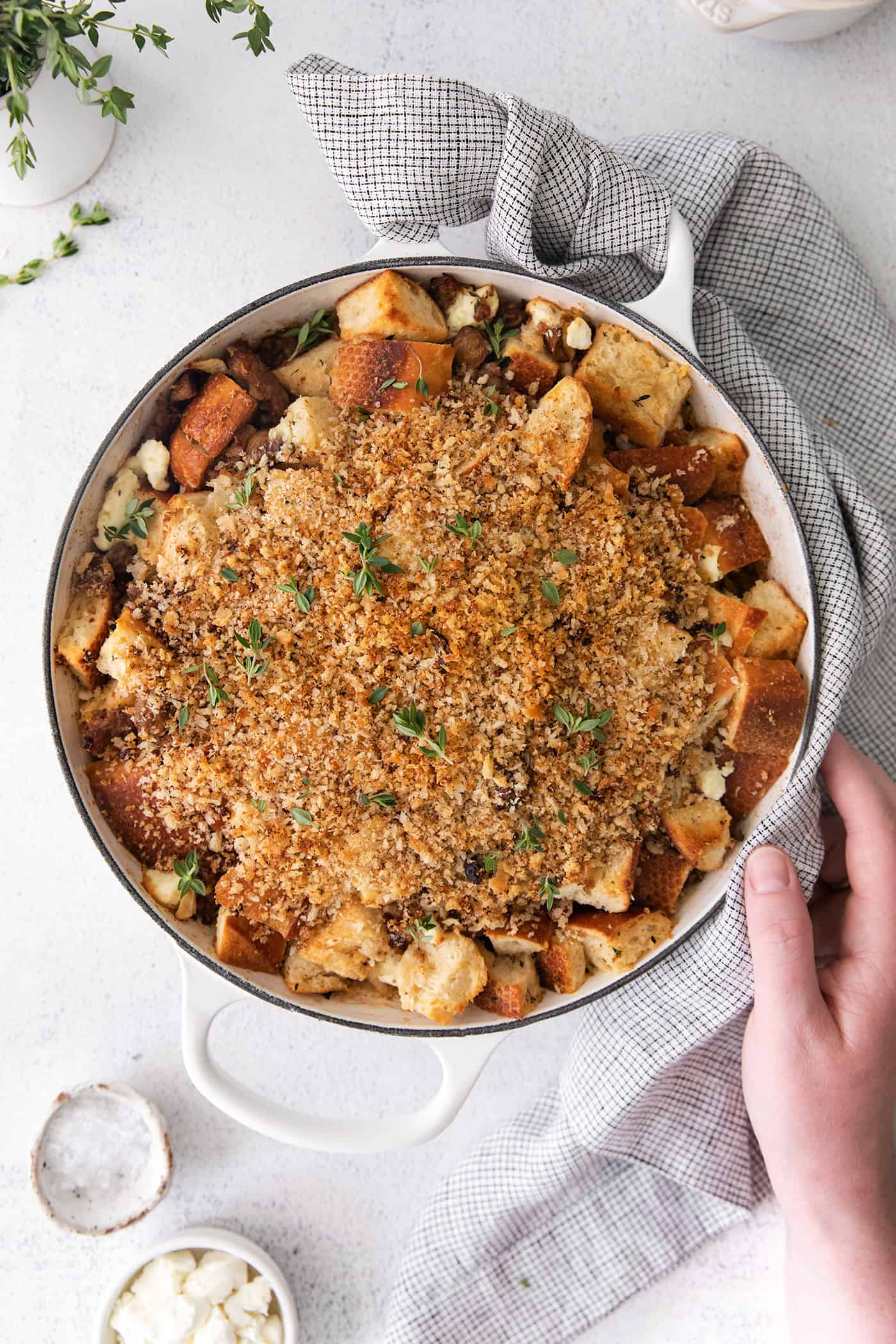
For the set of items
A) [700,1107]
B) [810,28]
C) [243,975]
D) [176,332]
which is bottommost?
[700,1107]

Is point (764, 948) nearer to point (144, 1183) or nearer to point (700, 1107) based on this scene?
point (700, 1107)

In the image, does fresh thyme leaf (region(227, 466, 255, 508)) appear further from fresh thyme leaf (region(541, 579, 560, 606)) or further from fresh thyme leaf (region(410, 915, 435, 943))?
fresh thyme leaf (region(410, 915, 435, 943))

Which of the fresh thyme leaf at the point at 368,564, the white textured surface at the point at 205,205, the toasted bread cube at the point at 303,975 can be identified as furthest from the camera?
the white textured surface at the point at 205,205

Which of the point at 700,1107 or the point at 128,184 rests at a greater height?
→ the point at 128,184

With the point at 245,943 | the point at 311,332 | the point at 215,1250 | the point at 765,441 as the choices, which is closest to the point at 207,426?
the point at 311,332

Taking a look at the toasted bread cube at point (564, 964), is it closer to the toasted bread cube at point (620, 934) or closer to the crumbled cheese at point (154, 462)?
the toasted bread cube at point (620, 934)

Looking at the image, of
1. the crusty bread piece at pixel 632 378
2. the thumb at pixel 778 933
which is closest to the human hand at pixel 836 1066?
the thumb at pixel 778 933

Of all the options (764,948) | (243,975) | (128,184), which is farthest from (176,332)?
(764,948)
